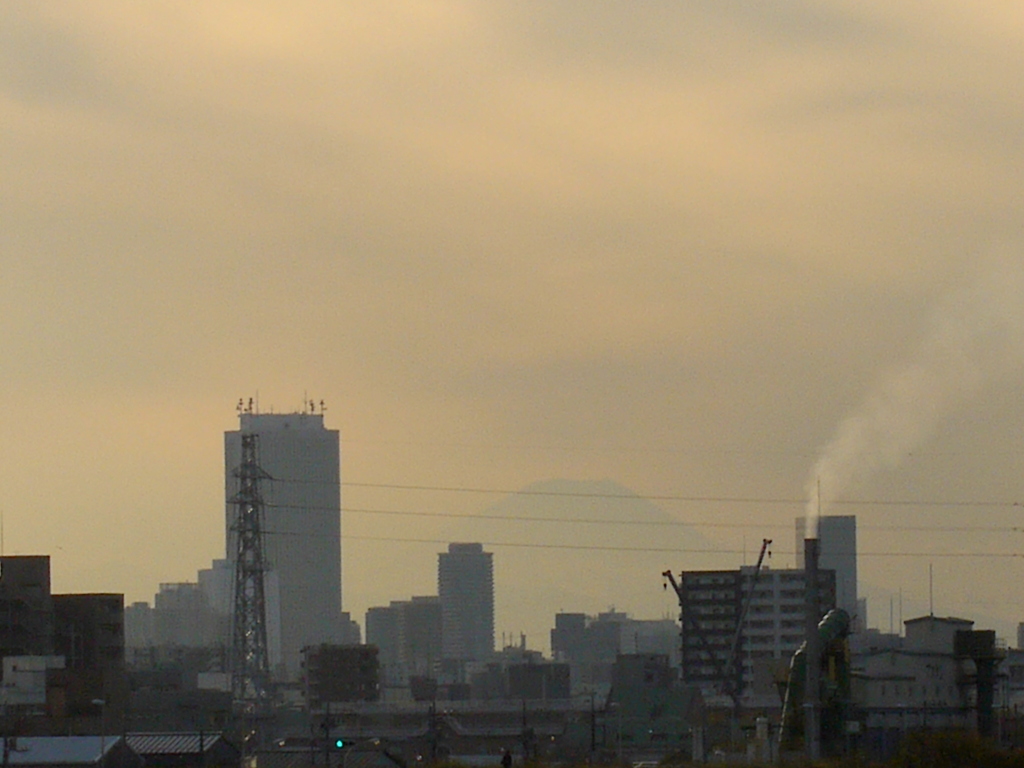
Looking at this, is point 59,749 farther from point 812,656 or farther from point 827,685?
point 827,685

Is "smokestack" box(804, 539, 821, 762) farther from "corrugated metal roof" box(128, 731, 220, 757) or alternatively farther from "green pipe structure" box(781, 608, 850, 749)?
"corrugated metal roof" box(128, 731, 220, 757)

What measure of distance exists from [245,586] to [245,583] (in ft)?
2.68

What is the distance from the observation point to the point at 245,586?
185 m

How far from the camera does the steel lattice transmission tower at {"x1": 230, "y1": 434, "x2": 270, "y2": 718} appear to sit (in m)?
177

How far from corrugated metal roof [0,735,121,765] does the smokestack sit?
98.1 ft

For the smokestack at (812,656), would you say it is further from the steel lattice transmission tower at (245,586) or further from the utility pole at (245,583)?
the steel lattice transmission tower at (245,586)

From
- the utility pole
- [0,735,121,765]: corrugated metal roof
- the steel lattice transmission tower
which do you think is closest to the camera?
[0,735,121,765]: corrugated metal roof

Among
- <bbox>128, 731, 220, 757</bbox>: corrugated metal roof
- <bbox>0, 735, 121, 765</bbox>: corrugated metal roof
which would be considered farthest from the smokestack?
<bbox>0, 735, 121, 765</bbox>: corrugated metal roof

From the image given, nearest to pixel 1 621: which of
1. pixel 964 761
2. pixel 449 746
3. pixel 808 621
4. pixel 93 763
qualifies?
pixel 449 746

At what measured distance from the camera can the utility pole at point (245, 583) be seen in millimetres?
176875

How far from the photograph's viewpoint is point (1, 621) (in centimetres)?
14688

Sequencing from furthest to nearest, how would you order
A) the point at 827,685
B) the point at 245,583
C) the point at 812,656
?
the point at 245,583, the point at 827,685, the point at 812,656

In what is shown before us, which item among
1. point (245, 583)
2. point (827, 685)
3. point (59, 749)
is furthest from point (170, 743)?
point (245, 583)

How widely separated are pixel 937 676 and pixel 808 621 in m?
31.7
